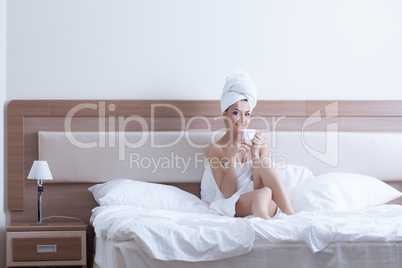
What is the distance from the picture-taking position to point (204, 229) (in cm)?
209

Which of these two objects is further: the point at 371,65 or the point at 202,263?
the point at 371,65

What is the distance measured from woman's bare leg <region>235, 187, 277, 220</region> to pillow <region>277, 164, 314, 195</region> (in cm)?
41

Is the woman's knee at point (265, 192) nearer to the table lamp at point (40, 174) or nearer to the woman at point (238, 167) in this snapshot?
the woman at point (238, 167)

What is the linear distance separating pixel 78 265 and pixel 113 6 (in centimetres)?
165

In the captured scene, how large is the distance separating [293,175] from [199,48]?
106cm

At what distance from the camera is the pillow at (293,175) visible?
313 cm

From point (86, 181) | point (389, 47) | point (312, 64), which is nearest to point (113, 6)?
point (86, 181)

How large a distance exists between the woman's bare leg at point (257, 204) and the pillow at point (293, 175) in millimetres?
406

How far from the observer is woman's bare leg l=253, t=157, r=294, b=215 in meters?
2.76

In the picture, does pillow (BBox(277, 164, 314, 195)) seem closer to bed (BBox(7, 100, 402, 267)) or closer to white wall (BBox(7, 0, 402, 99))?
bed (BBox(7, 100, 402, 267))

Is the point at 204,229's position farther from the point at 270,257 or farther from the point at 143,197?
the point at 143,197

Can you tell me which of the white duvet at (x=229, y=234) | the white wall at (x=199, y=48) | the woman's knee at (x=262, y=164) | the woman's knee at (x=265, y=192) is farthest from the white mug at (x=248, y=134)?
the white duvet at (x=229, y=234)

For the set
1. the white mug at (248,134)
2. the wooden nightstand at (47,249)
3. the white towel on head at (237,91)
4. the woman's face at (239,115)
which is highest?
the white towel on head at (237,91)

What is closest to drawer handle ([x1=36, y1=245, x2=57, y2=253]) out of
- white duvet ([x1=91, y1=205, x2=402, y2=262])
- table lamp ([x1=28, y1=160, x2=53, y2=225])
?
table lamp ([x1=28, y1=160, x2=53, y2=225])
